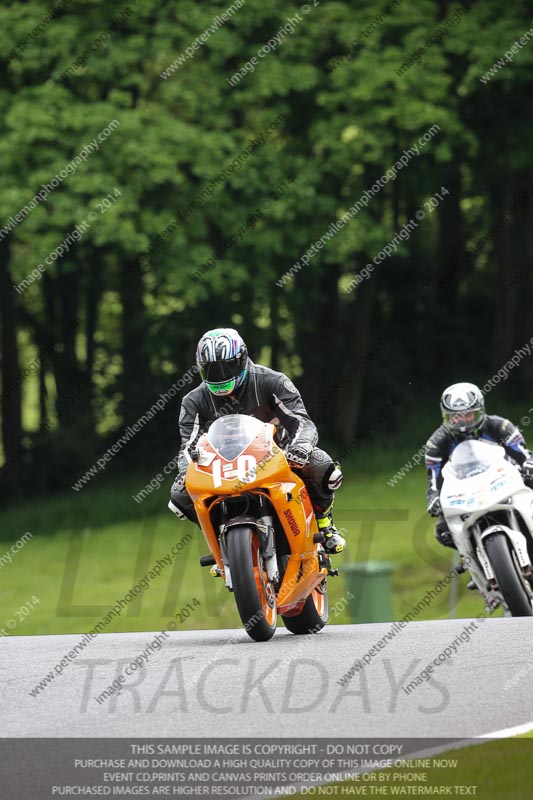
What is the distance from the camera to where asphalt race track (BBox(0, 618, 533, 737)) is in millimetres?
6289

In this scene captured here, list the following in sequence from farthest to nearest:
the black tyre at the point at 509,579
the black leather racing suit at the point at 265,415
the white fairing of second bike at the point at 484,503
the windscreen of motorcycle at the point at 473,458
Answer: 1. the windscreen of motorcycle at the point at 473,458
2. the white fairing of second bike at the point at 484,503
3. the black tyre at the point at 509,579
4. the black leather racing suit at the point at 265,415

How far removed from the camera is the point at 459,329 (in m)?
33.8

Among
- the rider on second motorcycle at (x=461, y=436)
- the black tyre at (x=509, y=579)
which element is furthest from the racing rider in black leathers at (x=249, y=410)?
the rider on second motorcycle at (x=461, y=436)

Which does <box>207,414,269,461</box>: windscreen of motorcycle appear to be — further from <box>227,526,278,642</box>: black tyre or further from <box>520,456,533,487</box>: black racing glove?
<box>520,456,533,487</box>: black racing glove

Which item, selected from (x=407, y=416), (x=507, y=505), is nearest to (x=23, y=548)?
(x=407, y=416)

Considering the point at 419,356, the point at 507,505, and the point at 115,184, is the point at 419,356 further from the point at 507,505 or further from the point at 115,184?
the point at 507,505

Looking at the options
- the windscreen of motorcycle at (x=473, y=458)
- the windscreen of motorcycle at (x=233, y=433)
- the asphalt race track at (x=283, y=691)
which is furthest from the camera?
the windscreen of motorcycle at (x=473, y=458)

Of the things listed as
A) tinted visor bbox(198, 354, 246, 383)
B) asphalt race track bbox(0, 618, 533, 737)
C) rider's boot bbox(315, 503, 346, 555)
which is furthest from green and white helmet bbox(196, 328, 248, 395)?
asphalt race track bbox(0, 618, 533, 737)

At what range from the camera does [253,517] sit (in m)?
8.76

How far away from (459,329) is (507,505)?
23376mm

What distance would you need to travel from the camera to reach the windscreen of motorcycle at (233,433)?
8.81m

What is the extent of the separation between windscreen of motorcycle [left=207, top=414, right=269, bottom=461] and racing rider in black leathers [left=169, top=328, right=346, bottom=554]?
216mm

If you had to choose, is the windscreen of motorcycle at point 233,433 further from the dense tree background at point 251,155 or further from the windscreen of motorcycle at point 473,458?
the dense tree background at point 251,155

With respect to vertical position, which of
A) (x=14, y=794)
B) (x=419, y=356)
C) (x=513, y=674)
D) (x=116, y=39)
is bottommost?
(x=419, y=356)
